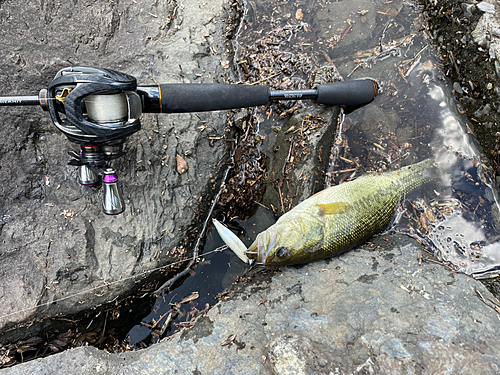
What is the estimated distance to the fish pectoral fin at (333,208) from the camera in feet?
12.3

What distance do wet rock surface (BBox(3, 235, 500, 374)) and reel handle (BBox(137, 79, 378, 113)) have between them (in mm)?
1998

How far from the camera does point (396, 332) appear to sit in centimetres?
280

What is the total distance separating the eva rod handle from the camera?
13.0ft

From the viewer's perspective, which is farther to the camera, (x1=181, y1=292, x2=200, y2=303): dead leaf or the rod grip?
(x1=181, y1=292, x2=200, y2=303): dead leaf

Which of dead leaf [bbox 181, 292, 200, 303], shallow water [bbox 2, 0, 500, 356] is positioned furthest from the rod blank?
dead leaf [bbox 181, 292, 200, 303]

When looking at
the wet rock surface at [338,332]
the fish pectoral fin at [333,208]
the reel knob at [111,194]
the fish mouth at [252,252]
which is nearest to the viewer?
the wet rock surface at [338,332]

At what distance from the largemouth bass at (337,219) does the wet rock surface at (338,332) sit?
296mm

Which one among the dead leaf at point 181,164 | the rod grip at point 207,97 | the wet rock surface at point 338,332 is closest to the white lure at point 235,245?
the wet rock surface at point 338,332

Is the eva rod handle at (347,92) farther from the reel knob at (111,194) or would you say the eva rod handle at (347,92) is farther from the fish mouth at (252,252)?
the reel knob at (111,194)

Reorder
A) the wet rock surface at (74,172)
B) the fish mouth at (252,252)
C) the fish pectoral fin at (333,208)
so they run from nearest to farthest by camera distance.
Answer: the wet rock surface at (74,172) → the fish mouth at (252,252) → the fish pectoral fin at (333,208)

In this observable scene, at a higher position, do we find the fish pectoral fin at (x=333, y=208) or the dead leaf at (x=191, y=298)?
the fish pectoral fin at (x=333, y=208)

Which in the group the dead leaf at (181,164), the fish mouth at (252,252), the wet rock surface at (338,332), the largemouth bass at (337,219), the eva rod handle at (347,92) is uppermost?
the eva rod handle at (347,92)

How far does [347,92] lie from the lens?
4.02 m

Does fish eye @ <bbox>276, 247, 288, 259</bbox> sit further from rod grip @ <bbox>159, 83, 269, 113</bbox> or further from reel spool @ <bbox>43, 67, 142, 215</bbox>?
reel spool @ <bbox>43, 67, 142, 215</bbox>
